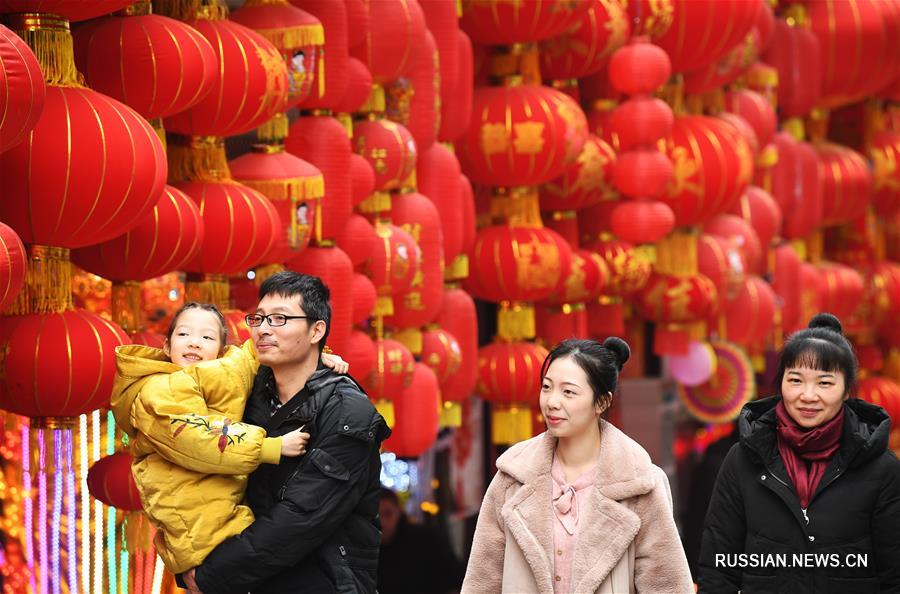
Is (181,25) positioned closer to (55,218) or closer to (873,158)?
(55,218)

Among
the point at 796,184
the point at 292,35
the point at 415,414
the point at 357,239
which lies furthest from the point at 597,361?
the point at 796,184

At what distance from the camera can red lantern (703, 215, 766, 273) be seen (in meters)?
7.57

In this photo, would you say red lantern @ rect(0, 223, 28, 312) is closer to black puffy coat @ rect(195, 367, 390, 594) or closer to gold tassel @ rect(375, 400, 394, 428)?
black puffy coat @ rect(195, 367, 390, 594)

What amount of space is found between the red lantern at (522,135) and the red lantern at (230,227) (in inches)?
73.0

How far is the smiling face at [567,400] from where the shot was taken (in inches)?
122

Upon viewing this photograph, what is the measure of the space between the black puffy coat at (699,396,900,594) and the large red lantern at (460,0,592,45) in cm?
A: 306

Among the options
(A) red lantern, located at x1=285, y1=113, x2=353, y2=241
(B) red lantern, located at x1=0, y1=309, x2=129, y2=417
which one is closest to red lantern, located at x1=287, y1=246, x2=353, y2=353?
(A) red lantern, located at x1=285, y1=113, x2=353, y2=241

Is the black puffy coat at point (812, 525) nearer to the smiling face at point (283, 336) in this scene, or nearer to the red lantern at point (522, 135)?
the smiling face at point (283, 336)

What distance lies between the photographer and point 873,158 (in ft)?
30.7

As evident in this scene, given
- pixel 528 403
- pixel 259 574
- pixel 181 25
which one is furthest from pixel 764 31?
pixel 259 574

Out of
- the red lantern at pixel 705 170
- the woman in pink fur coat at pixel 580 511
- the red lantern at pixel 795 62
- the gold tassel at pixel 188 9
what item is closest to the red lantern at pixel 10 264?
the woman in pink fur coat at pixel 580 511

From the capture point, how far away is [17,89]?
332 centimetres

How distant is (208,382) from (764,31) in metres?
5.38

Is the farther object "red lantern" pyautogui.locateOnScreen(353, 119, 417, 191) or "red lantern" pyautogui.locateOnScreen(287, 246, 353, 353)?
"red lantern" pyautogui.locateOnScreen(353, 119, 417, 191)
